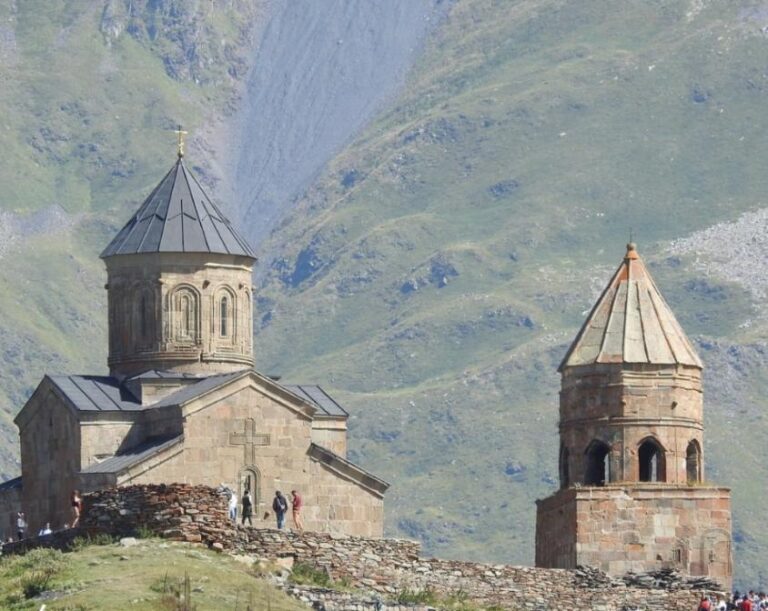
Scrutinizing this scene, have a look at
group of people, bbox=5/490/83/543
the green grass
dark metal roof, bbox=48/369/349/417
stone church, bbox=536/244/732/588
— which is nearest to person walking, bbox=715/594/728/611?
stone church, bbox=536/244/732/588

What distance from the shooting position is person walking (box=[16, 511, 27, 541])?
73.0 m

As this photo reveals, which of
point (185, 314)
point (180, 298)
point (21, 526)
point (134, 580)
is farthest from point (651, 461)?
point (134, 580)

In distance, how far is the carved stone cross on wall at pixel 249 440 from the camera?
75.1m

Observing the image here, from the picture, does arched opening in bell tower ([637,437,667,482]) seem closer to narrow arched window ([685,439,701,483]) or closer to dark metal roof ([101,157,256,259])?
narrow arched window ([685,439,701,483])

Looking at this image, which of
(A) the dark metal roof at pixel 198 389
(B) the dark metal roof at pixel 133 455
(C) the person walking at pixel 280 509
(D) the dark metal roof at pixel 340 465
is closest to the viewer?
(C) the person walking at pixel 280 509

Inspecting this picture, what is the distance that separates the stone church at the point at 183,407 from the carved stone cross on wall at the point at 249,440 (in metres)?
0.02

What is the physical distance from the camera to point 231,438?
7500cm

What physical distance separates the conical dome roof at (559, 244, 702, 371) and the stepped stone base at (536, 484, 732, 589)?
2.85 metres

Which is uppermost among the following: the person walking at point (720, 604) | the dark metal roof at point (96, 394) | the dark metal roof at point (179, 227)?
the dark metal roof at point (179, 227)

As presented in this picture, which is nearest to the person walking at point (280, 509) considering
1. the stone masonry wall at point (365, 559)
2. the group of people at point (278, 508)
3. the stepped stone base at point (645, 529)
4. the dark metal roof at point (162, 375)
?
the group of people at point (278, 508)

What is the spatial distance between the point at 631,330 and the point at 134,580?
1949cm

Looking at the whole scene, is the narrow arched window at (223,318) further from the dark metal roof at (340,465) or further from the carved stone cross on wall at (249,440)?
the carved stone cross on wall at (249,440)

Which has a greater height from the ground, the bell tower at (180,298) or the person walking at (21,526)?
the bell tower at (180,298)

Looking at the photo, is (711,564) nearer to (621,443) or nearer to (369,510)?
(621,443)
